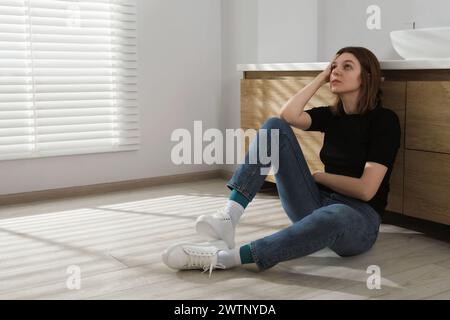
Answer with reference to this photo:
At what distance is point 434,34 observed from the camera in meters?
2.24

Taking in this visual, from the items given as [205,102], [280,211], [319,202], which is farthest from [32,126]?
[319,202]

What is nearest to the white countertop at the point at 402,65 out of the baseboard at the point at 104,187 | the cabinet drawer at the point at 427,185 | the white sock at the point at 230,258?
the cabinet drawer at the point at 427,185

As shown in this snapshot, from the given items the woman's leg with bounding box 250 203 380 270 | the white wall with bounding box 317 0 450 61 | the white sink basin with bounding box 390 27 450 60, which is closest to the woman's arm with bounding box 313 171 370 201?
the woman's leg with bounding box 250 203 380 270

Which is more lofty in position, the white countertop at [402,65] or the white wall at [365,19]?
the white wall at [365,19]

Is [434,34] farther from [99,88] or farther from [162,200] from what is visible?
[99,88]

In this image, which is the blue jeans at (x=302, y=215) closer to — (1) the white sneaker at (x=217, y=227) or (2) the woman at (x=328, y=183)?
(2) the woman at (x=328, y=183)

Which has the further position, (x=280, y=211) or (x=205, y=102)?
(x=205, y=102)

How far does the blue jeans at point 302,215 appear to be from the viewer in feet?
5.71

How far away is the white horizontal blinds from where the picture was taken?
2.96 metres

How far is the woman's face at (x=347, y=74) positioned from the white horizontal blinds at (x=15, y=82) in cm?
176

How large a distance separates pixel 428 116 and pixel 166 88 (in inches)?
71.6

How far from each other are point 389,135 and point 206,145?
6.27 ft

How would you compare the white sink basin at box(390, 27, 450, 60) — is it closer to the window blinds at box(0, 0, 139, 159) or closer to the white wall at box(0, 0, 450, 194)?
the white wall at box(0, 0, 450, 194)
